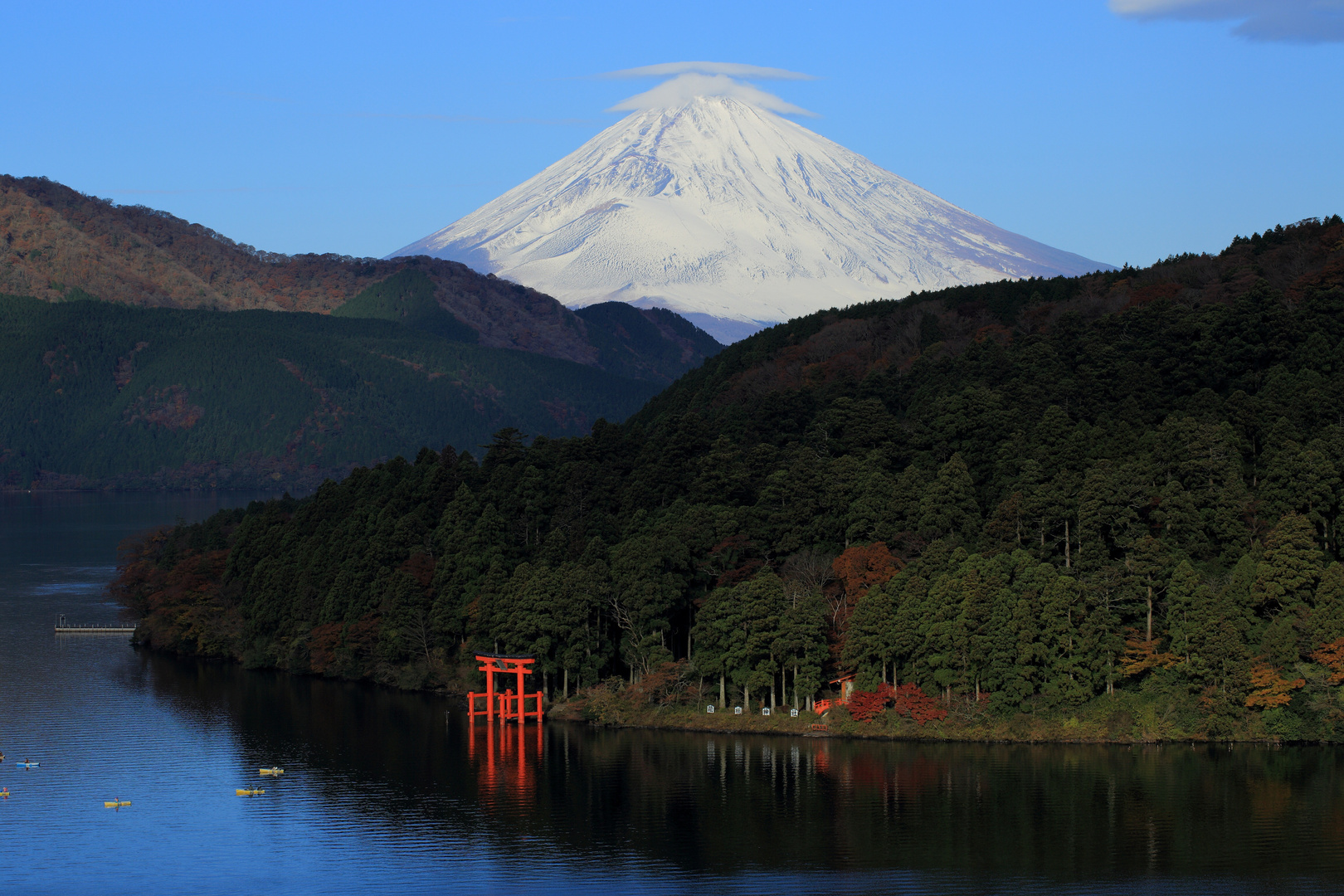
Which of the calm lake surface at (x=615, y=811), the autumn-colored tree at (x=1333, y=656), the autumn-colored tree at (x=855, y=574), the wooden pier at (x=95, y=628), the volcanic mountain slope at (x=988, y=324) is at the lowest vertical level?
the calm lake surface at (x=615, y=811)

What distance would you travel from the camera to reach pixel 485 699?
49.2 meters

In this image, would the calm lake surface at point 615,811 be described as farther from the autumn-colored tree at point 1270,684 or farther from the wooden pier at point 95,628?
the wooden pier at point 95,628

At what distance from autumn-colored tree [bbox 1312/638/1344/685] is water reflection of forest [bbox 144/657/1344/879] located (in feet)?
6.55

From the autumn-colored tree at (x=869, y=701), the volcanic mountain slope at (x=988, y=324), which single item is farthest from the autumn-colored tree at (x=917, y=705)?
the volcanic mountain slope at (x=988, y=324)

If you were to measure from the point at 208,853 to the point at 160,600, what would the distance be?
32.0 metres

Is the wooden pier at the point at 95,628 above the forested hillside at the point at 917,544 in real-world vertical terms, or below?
below

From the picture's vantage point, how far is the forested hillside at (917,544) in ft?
142

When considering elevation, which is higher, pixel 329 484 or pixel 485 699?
pixel 329 484

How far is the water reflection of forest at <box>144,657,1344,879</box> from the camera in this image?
111 feet

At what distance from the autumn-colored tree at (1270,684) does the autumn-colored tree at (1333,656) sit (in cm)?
74

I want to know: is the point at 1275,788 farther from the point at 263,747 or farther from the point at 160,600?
the point at 160,600

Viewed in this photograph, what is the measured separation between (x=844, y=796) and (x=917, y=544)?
14.0 meters

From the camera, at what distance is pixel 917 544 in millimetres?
50312

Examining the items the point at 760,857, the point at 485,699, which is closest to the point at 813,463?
the point at 485,699
